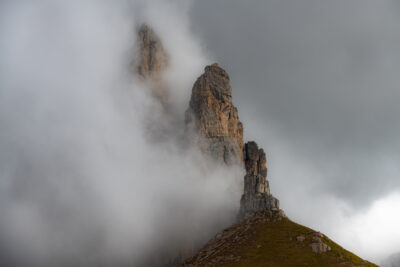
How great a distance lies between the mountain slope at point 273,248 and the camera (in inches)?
4958

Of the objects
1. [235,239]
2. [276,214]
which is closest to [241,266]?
[235,239]

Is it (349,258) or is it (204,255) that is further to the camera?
(204,255)

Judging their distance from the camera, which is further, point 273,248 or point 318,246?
point 273,248

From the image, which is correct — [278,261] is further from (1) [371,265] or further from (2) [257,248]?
(1) [371,265]

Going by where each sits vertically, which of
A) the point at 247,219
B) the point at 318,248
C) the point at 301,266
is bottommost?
the point at 301,266

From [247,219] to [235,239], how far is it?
2907 cm

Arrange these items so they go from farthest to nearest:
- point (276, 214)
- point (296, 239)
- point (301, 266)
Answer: point (276, 214) → point (296, 239) → point (301, 266)

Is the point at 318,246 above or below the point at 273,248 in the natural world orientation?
above

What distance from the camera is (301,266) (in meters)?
121

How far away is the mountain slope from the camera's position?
126m

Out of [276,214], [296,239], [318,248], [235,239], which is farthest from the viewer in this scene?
[276,214]

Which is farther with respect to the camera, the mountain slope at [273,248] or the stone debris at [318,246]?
the stone debris at [318,246]

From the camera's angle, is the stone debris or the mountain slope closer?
the mountain slope

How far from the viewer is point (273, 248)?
458ft
